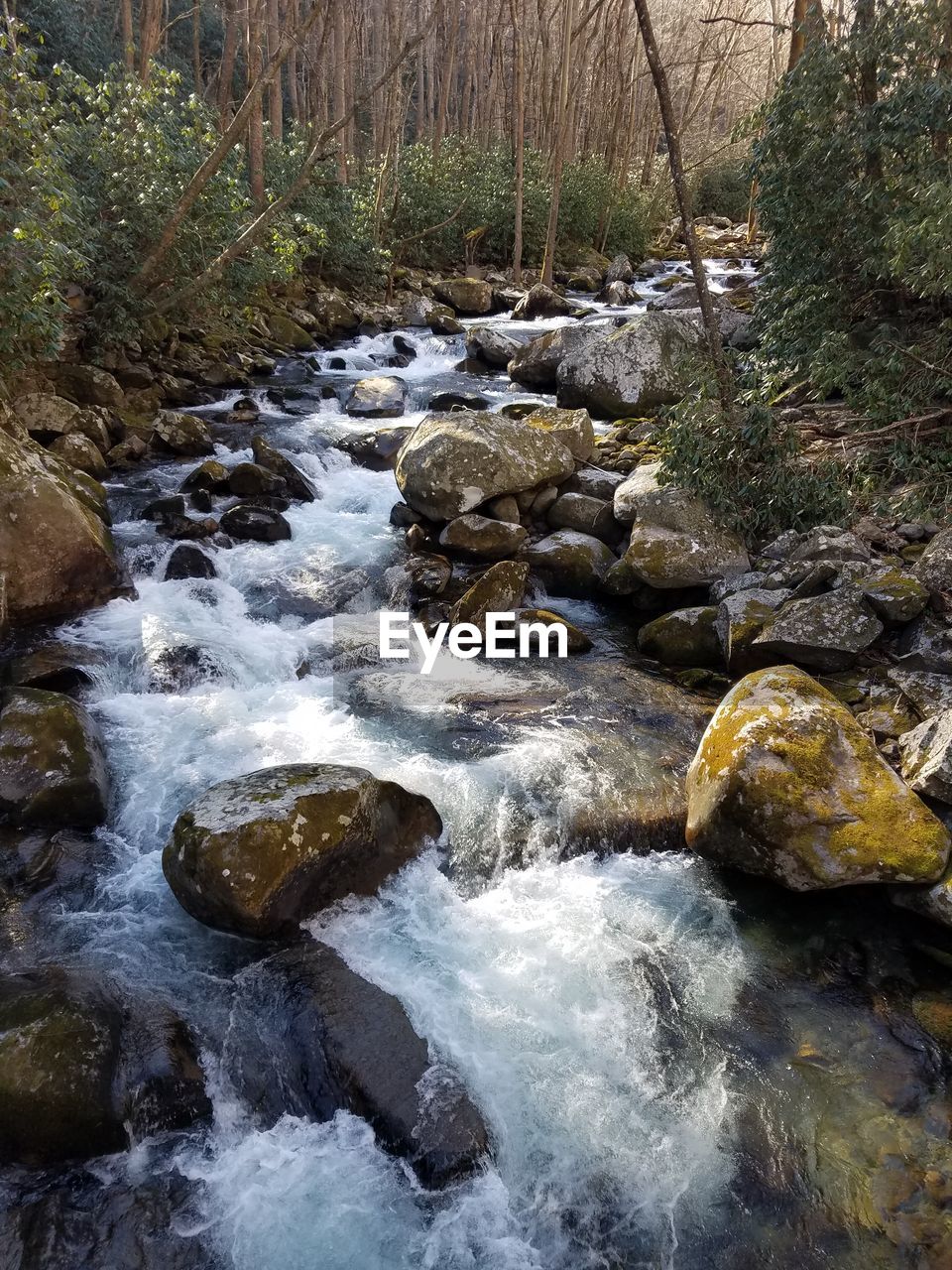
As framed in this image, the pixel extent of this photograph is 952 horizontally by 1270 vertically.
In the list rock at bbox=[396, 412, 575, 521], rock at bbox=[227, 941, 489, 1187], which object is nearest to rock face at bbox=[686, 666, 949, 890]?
rock at bbox=[227, 941, 489, 1187]

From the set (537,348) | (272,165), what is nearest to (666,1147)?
(537,348)

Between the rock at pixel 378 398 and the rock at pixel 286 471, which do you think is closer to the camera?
the rock at pixel 286 471

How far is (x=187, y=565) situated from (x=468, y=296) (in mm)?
14561

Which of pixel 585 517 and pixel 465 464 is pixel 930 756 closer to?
pixel 585 517

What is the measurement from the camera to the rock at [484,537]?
8.93 metres

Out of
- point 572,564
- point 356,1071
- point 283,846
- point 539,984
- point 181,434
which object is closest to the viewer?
point 356,1071

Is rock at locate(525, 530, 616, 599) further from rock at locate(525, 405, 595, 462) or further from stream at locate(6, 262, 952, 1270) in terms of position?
rock at locate(525, 405, 595, 462)

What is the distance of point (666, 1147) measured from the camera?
12.1 ft

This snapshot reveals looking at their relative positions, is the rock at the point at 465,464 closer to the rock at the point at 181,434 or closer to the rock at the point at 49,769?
the rock at the point at 181,434

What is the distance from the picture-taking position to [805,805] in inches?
194

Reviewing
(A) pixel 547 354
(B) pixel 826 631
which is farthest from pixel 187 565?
(A) pixel 547 354

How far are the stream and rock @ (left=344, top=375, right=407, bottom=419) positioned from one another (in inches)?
263

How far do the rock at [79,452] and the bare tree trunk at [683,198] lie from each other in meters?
7.24

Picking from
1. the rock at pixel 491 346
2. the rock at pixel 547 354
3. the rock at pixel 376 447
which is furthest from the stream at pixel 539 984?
the rock at pixel 491 346
